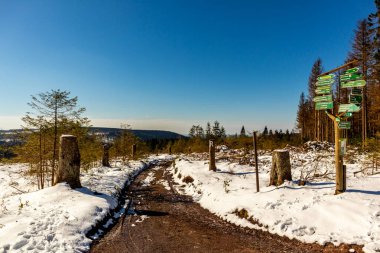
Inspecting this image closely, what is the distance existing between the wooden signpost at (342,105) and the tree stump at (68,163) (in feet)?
29.9

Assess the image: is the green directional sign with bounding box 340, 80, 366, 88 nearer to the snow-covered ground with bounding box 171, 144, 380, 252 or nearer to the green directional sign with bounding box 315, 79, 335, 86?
the green directional sign with bounding box 315, 79, 335, 86

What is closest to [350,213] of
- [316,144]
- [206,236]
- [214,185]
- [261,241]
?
[261,241]

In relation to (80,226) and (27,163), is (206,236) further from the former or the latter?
(27,163)

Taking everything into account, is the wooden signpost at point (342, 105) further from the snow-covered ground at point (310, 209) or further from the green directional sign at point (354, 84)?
the snow-covered ground at point (310, 209)

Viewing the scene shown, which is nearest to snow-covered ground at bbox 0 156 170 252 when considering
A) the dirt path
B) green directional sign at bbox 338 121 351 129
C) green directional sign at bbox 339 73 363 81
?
the dirt path

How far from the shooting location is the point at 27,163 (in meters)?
12.9

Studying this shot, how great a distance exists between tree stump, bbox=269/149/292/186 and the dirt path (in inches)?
116

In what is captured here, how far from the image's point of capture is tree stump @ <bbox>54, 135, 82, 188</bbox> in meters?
9.33

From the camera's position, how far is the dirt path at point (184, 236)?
5336 mm

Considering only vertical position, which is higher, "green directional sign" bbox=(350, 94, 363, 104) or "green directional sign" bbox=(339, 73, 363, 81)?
"green directional sign" bbox=(339, 73, 363, 81)

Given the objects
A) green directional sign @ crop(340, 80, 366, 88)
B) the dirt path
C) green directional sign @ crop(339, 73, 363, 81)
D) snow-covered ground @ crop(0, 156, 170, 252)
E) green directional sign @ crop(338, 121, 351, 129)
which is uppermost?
green directional sign @ crop(339, 73, 363, 81)

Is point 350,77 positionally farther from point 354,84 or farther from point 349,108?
point 349,108

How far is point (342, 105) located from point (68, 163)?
9.83 meters

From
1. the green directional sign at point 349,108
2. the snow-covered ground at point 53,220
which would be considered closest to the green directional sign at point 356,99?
the green directional sign at point 349,108
